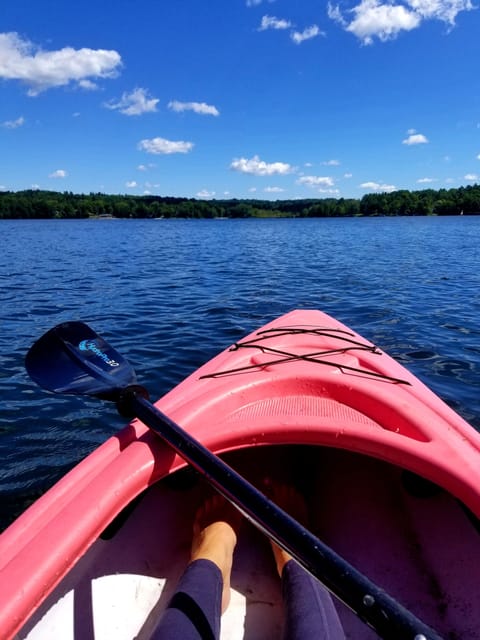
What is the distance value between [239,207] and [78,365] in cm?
12559

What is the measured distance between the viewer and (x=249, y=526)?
2.70 meters

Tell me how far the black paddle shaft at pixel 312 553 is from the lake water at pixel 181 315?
7.41ft

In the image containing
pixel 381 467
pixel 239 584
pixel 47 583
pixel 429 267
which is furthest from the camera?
pixel 429 267

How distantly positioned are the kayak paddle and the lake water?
1.38m

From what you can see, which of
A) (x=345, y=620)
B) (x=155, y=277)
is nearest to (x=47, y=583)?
(x=345, y=620)

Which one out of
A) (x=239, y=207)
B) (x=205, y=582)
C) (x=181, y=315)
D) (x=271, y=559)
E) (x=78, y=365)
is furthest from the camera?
(x=239, y=207)

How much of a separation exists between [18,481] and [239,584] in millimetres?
2168

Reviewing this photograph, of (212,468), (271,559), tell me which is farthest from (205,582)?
(271,559)

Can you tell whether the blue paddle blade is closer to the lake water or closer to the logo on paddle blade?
the logo on paddle blade

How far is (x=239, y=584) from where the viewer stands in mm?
2379

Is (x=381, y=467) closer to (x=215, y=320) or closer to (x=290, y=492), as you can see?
(x=290, y=492)

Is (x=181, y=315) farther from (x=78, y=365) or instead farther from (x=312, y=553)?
(x=312, y=553)

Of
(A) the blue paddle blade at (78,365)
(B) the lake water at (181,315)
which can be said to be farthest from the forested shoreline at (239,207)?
(A) the blue paddle blade at (78,365)

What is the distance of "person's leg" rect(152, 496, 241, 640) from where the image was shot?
5.37ft
